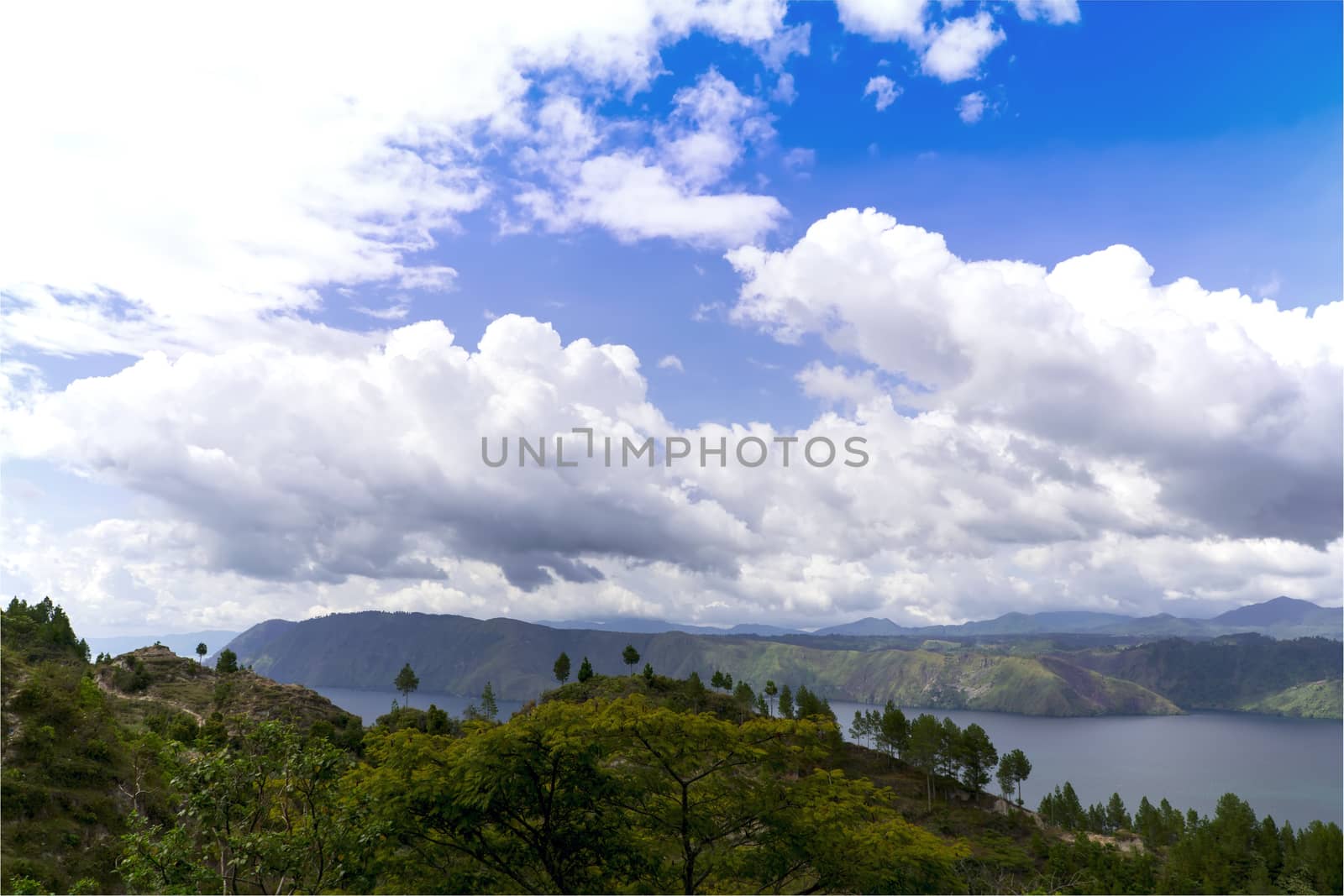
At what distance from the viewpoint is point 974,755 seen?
107 meters

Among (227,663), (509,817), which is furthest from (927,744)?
(227,663)

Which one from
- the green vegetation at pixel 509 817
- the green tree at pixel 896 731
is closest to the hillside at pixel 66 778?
the green vegetation at pixel 509 817

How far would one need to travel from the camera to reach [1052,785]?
19238 cm

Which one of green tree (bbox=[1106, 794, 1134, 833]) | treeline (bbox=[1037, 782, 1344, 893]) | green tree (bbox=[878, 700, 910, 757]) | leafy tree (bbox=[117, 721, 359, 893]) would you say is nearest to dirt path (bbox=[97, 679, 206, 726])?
leafy tree (bbox=[117, 721, 359, 893])

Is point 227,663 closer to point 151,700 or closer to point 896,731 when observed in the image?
point 151,700

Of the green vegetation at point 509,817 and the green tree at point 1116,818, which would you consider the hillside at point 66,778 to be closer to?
the green vegetation at point 509,817

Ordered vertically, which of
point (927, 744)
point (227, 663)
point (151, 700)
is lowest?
point (927, 744)

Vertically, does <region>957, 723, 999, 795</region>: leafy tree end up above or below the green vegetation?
below

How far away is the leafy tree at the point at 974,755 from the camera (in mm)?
107562

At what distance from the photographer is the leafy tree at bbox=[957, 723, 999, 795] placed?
107562 mm

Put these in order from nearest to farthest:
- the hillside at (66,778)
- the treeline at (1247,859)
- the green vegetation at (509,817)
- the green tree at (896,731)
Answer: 1. the green vegetation at (509,817)
2. the hillside at (66,778)
3. the treeline at (1247,859)
4. the green tree at (896,731)

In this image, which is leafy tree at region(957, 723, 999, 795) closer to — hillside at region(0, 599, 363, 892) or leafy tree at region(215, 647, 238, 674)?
hillside at region(0, 599, 363, 892)

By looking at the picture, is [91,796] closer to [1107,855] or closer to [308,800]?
[308,800]

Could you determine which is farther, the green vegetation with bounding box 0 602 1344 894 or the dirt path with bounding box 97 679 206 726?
the dirt path with bounding box 97 679 206 726
